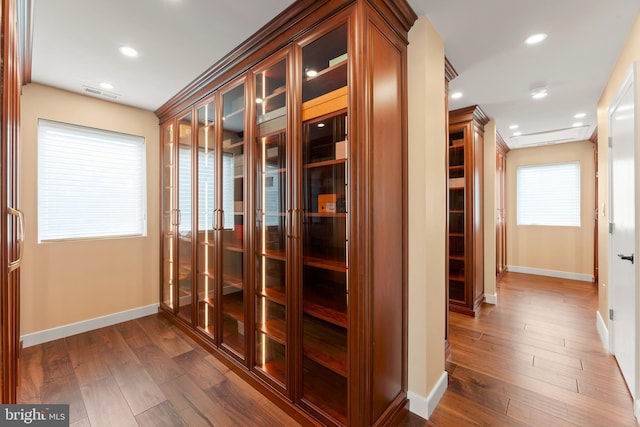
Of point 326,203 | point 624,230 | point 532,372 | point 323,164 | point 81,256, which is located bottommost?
point 532,372

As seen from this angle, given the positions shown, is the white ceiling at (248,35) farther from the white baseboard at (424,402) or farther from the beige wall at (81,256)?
the white baseboard at (424,402)

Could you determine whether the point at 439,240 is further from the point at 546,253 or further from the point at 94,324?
the point at 546,253

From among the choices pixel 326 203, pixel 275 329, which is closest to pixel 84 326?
pixel 275 329

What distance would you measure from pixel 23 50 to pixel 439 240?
3.45 meters

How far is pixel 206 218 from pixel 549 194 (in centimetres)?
651

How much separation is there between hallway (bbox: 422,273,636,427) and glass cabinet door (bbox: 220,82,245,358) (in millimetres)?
1703

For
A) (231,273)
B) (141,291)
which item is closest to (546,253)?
(231,273)

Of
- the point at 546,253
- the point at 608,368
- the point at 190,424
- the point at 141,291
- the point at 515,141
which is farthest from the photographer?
the point at 546,253

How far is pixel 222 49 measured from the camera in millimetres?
2154

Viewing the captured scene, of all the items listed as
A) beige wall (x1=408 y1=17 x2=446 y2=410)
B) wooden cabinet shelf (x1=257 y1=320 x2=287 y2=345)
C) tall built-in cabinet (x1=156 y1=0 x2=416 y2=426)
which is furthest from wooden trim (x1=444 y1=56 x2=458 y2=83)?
wooden cabinet shelf (x1=257 y1=320 x2=287 y2=345)

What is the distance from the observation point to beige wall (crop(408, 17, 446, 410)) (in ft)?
5.78

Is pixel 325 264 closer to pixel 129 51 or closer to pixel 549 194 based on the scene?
pixel 129 51

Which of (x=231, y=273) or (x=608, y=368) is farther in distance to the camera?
(x=231, y=273)

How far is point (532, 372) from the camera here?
226cm
